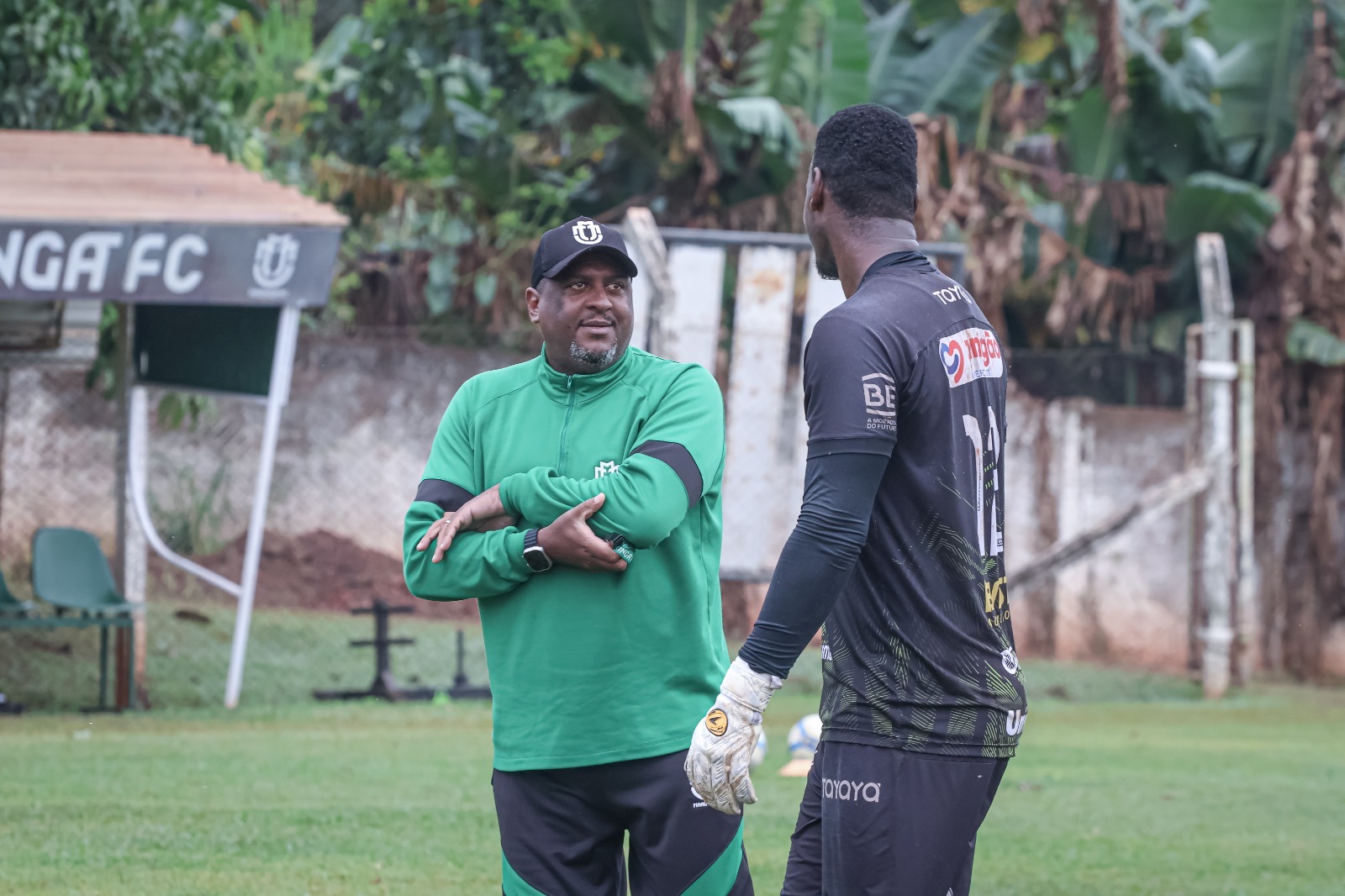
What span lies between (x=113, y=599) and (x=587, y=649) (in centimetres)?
858

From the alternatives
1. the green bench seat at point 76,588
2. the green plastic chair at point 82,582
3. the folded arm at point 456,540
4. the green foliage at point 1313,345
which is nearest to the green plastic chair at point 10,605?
the green bench seat at point 76,588

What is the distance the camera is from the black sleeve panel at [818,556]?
316 cm

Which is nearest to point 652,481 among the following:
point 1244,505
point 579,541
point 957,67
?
point 579,541

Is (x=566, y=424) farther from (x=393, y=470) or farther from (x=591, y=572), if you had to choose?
(x=393, y=470)

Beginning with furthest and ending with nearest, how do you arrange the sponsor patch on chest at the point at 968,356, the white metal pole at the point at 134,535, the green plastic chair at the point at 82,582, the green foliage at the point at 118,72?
the green foliage at the point at 118,72, the white metal pole at the point at 134,535, the green plastic chair at the point at 82,582, the sponsor patch on chest at the point at 968,356

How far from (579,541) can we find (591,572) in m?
0.13

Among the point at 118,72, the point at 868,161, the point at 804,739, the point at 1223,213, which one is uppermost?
the point at 118,72

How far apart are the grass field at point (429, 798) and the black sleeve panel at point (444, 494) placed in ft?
8.98

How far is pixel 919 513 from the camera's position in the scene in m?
3.29

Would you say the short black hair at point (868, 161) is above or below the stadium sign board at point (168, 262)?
below

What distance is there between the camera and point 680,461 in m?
3.86

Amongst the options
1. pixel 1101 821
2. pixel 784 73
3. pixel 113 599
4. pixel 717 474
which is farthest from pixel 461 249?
pixel 717 474

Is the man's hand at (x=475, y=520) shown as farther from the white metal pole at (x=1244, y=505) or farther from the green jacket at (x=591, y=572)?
the white metal pole at (x=1244, y=505)

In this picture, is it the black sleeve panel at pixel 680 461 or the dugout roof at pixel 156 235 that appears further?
the dugout roof at pixel 156 235
